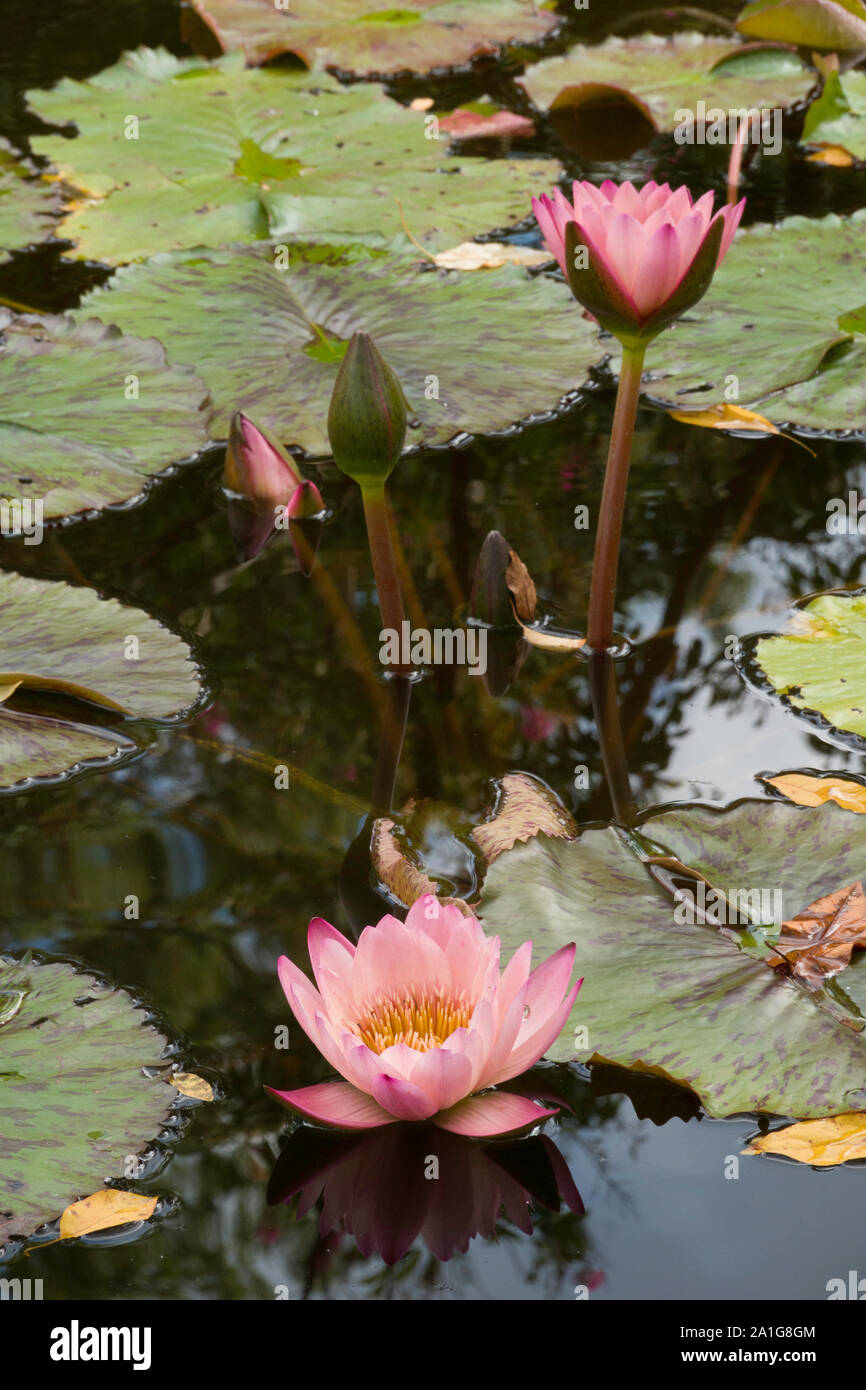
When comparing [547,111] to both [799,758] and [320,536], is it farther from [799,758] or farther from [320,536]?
[799,758]

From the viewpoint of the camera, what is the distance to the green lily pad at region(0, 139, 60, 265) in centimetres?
324

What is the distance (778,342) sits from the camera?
2.60 metres

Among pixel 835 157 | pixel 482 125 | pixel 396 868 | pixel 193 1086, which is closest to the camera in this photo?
pixel 193 1086

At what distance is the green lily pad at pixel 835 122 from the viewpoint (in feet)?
12.0

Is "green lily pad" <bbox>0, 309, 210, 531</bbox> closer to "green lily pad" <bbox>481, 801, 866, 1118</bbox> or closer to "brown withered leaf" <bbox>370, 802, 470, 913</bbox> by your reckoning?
"brown withered leaf" <bbox>370, 802, 470, 913</bbox>

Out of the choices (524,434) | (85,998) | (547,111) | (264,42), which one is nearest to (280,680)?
(85,998)

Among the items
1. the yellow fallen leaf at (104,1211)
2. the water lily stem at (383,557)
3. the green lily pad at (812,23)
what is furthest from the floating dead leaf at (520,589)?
the green lily pad at (812,23)

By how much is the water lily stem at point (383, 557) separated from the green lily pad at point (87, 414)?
651mm

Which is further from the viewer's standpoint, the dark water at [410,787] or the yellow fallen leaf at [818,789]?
the yellow fallen leaf at [818,789]

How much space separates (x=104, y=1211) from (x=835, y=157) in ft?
11.5

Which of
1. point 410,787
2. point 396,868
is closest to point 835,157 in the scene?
point 410,787

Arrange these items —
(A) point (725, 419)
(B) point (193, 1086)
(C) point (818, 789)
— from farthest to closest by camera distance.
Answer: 1. (A) point (725, 419)
2. (C) point (818, 789)
3. (B) point (193, 1086)

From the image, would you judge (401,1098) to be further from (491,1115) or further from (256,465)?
(256,465)
